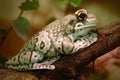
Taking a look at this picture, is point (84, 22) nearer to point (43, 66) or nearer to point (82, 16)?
point (82, 16)

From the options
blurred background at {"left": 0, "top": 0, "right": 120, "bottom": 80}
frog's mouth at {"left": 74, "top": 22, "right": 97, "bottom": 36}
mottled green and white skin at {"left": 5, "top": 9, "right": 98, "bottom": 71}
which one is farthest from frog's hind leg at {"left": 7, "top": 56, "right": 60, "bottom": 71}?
blurred background at {"left": 0, "top": 0, "right": 120, "bottom": 80}

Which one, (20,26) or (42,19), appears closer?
(20,26)

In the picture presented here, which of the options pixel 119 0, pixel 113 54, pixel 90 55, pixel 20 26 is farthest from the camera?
pixel 119 0

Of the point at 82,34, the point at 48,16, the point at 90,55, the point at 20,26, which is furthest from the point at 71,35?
the point at 48,16

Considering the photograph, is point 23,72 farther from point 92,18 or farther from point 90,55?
point 92,18

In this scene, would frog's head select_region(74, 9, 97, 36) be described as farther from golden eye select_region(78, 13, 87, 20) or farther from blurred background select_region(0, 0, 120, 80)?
blurred background select_region(0, 0, 120, 80)

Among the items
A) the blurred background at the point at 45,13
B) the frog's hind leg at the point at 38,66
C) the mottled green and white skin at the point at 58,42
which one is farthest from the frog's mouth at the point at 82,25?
the blurred background at the point at 45,13

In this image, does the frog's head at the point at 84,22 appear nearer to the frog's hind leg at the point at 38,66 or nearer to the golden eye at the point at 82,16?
the golden eye at the point at 82,16
